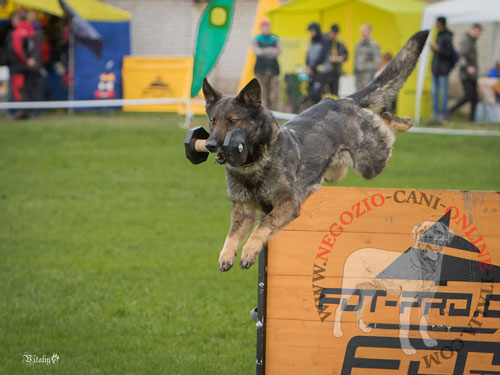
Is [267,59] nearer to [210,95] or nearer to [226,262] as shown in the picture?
[210,95]

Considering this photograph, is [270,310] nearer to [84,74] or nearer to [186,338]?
[186,338]

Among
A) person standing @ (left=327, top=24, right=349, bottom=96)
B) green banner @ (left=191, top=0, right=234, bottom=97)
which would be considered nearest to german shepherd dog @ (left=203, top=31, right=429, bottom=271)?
green banner @ (left=191, top=0, right=234, bottom=97)

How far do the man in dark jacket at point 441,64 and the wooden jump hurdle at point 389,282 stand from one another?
1270 centimetres

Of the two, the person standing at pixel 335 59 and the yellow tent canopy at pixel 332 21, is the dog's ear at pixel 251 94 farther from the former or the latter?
the yellow tent canopy at pixel 332 21

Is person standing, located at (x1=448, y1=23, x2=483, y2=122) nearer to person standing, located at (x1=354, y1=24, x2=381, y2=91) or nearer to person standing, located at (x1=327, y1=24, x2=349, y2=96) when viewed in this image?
person standing, located at (x1=354, y1=24, x2=381, y2=91)

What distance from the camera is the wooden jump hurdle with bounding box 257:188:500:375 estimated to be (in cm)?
411

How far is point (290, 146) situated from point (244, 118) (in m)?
0.49

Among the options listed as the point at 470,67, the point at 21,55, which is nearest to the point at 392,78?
the point at 470,67

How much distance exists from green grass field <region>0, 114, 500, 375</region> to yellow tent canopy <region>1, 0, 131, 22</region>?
10.0ft

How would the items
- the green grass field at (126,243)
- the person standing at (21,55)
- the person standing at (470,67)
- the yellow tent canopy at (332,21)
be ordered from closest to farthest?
1. the green grass field at (126,243)
2. the person standing at (21,55)
3. the person standing at (470,67)
4. the yellow tent canopy at (332,21)

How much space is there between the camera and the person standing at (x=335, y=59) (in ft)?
56.1

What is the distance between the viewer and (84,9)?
19.2m

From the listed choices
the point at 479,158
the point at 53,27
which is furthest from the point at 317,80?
the point at 53,27

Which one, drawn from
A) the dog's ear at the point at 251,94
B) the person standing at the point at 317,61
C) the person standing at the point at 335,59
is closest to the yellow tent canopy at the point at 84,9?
the person standing at the point at 317,61
